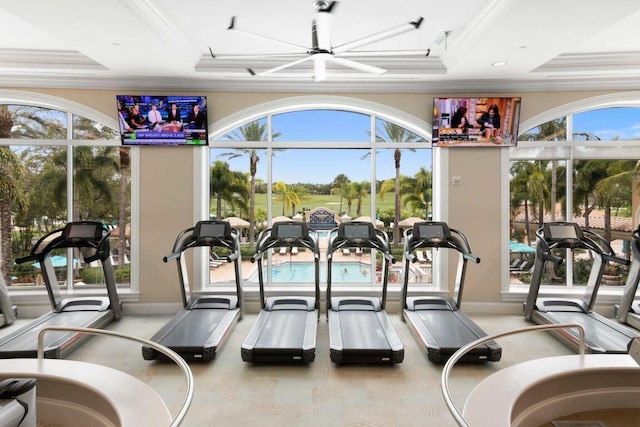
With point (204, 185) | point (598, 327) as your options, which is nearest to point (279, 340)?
point (204, 185)

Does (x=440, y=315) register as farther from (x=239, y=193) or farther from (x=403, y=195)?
(x=239, y=193)

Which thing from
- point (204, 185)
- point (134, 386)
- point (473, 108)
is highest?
point (473, 108)

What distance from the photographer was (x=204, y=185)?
18.8 ft

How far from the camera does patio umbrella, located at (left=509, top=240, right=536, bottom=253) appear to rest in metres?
5.82

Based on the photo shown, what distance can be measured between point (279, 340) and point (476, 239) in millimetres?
3425

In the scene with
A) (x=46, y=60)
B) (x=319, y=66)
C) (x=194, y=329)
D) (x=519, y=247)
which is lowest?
(x=194, y=329)

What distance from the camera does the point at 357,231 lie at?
508 cm

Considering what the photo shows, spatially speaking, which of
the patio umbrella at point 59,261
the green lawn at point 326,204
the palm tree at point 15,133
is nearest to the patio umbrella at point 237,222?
the green lawn at point 326,204

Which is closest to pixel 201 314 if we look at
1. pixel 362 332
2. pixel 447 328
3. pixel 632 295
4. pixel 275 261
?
pixel 275 261

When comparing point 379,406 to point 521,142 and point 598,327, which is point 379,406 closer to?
point 598,327

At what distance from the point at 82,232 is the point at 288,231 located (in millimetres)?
2839

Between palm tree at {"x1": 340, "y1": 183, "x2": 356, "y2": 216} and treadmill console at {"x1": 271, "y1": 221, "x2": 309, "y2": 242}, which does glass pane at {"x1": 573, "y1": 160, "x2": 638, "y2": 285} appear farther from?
treadmill console at {"x1": 271, "y1": 221, "x2": 309, "y2": 242}

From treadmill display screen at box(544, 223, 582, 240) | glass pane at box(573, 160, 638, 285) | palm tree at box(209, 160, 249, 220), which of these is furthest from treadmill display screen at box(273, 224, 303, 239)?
glass pane at box(573, 160, 638, 285)

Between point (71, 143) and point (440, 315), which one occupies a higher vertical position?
point (71, 143)
